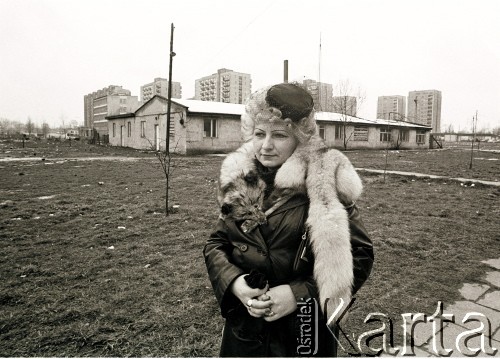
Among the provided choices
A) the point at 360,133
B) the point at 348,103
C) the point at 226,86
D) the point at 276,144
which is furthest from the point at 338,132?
the point at 226,86

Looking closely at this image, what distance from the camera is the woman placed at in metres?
1.42

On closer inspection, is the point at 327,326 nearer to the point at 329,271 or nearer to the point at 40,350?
the point at 329,271

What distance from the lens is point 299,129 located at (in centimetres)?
165

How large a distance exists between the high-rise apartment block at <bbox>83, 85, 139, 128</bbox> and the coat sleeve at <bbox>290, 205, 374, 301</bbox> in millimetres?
65617

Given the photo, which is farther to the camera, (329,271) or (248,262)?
(248,262)

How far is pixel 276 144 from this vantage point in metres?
1.67

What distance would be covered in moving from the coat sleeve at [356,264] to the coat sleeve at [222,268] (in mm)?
287

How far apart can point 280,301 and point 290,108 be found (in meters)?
0.89

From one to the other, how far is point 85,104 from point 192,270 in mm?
147168

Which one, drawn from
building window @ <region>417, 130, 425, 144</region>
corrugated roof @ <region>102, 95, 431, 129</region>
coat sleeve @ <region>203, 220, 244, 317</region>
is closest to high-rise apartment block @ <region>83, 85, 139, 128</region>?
corrugated roof @ <region>102, 95, 431, 129</region>

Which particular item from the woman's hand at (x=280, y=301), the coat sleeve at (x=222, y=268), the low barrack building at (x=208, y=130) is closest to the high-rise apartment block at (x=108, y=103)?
the low barrack building at (x=208, y=130)

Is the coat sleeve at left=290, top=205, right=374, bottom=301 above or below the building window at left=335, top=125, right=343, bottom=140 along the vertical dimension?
below

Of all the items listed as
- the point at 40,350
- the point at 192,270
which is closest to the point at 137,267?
the point at 192,270

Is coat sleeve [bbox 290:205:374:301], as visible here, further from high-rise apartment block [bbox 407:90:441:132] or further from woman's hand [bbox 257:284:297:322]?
high-rise apartment block [bbox 407:90:441:132]
